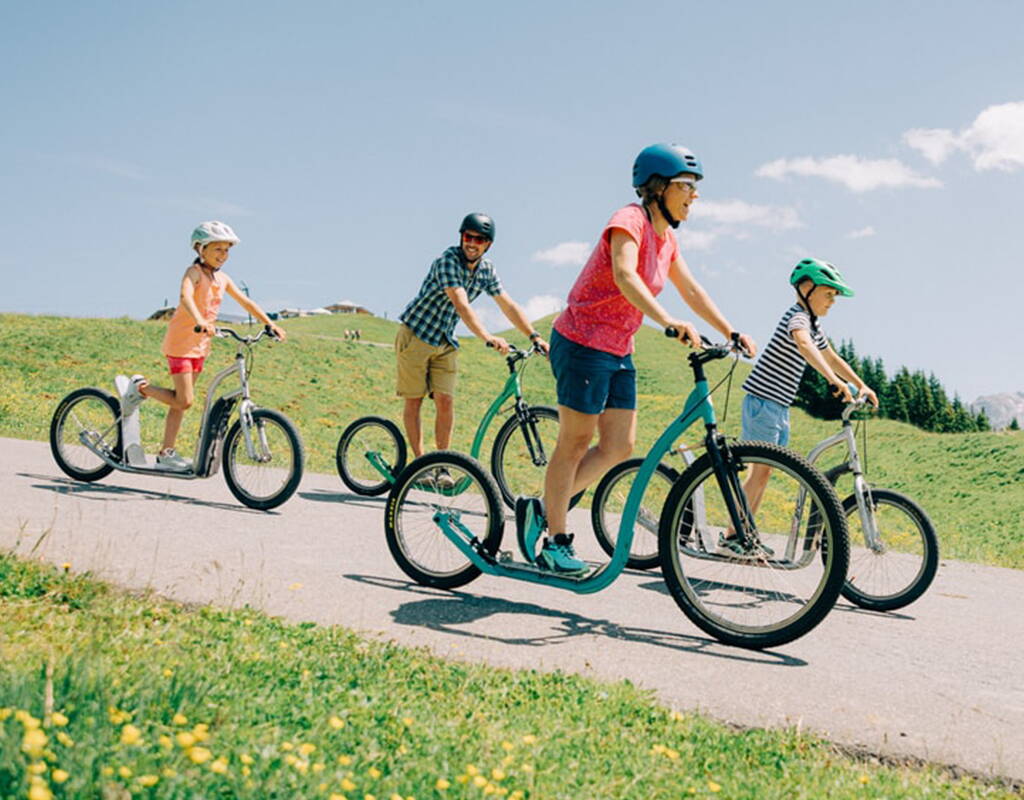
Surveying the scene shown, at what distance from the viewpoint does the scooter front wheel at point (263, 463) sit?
22.8 feet

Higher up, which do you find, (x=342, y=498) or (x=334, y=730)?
(x=342, y=498)

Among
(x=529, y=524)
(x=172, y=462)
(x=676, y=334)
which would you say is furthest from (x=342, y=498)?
(x=676, y=334)

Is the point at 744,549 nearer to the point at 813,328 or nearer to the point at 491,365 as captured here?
the point at 813,328

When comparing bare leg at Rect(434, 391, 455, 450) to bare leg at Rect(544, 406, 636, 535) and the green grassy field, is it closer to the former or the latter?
bare leg at Rect(544, 406, 636, 535)

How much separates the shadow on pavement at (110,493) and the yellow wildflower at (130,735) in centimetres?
461

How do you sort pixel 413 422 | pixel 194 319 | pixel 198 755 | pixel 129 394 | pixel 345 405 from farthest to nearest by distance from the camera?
pixel 345 405
pixel 413 422
pixel 129 394
pixel 194 319
pixel 198 755

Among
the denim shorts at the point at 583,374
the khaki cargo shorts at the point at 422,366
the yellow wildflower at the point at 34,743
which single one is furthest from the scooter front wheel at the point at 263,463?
the yellow wildflower at the point at 34,743

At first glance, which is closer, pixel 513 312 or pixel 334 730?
pixel 334 730

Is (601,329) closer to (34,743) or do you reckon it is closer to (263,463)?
(34,743)

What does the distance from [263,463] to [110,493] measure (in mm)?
1365

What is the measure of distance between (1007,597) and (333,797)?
530 centimetres

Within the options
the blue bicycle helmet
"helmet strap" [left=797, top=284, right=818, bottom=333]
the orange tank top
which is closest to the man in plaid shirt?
the orange tank top

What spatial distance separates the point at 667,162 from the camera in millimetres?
4461

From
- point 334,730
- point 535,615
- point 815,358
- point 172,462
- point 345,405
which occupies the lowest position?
point 334,730
